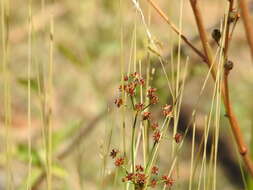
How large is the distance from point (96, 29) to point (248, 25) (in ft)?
7.59

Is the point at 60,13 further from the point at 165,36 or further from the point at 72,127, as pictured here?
the point at 72,127

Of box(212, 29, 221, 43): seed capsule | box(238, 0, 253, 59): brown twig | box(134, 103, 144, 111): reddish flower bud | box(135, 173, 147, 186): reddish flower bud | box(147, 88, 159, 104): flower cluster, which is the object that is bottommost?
box(135, 173, 147, 186): reddish flower bud

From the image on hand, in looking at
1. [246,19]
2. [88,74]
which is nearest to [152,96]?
[246,19]

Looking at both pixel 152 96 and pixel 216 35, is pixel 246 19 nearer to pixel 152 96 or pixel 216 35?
pixel 216 35

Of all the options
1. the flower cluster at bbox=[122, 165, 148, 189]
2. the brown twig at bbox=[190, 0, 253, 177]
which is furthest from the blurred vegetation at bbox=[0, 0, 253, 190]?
the flower cluster at bbox=[122, 165, 148, 189]

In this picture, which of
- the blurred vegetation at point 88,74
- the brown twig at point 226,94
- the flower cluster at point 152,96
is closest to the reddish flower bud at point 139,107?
the flower cluster at point 152,96

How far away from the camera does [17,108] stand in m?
3.12

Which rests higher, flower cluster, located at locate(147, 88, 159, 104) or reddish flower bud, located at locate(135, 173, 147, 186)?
flower cluster, located at locate(147, 88, 159, 104)

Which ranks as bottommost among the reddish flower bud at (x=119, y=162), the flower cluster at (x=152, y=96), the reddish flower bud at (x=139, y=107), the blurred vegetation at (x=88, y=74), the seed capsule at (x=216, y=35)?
the reddish flower bud at (x=119, y=162)

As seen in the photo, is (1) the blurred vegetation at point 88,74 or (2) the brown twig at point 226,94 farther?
(1) the blurred vegetation at point 88,74

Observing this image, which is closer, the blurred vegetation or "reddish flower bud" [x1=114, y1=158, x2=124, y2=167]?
"reddish flower bud" [x1=114, y1=158, x2=124, y2=167]

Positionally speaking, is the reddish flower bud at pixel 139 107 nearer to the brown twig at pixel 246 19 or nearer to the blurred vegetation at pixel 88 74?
the brown twig at pixel 246 19

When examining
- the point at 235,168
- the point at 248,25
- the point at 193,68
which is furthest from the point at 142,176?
the point at 235,168

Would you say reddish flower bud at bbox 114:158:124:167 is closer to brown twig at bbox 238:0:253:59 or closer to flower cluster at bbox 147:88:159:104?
flower cluster at bbox 147:88:159:104
